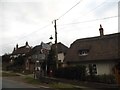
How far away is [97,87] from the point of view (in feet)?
74.6

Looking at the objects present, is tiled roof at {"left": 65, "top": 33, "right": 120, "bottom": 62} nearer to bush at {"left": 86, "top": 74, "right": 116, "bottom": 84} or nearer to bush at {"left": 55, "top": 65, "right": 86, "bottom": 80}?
bush at {"left": 55, "top": 65, "right": 86, "bottom": 80}

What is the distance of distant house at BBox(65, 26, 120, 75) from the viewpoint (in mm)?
31297

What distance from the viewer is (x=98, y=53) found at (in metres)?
33.5

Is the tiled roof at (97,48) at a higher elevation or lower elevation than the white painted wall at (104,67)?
higher

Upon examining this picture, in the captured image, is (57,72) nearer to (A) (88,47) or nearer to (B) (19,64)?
(A) (88,47)

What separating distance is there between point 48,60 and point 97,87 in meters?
16.8

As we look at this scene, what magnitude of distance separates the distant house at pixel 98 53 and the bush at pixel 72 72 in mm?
979

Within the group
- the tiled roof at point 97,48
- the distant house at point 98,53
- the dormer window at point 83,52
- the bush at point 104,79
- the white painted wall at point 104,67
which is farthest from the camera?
the dormer window at point 83,52

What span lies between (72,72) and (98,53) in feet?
19.7

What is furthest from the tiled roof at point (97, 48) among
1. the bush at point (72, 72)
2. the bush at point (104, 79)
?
the bush at point (104, 79)

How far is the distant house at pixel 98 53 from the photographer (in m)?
31.3

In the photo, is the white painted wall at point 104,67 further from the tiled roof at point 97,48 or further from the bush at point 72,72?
the bush at point 72,72

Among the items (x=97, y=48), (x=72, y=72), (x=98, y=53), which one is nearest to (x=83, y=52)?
(x=97, y=48)

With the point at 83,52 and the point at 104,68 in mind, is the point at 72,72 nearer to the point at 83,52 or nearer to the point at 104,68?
the point at 104,68
